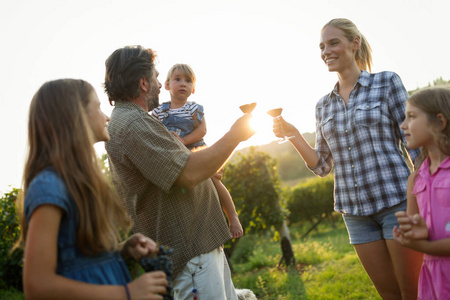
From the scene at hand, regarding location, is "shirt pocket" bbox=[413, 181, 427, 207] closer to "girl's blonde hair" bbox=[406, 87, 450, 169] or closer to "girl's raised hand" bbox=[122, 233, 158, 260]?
"girl's blonde hair" bbox=[406, 87, 450, 169]

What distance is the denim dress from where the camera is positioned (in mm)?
1462

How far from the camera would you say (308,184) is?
61.7 feet

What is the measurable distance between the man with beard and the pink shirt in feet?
3.49

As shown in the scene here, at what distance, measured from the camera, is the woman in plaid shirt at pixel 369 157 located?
2719 millimetres

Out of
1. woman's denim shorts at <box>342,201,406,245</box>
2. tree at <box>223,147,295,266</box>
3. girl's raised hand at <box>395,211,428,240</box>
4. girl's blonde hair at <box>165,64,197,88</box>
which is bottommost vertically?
tree at <box>223,147,295,266</box>

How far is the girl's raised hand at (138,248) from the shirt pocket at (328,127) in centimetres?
175

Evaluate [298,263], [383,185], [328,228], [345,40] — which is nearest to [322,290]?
[298,263]

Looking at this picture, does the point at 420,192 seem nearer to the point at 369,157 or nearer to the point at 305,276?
the point at 369,157

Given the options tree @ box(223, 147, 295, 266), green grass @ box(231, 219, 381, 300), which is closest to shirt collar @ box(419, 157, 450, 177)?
green grass @ box(231, 219, 381, 300)

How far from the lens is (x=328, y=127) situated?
3.09 m

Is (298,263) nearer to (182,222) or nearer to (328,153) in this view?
(328,153)

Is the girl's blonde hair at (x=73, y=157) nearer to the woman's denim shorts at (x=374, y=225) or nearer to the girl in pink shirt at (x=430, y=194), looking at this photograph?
the girl in pink shirt at (x=430, y=194)

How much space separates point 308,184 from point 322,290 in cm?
Result: 1294

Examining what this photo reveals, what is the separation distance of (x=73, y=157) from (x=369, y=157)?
206 centimetres
